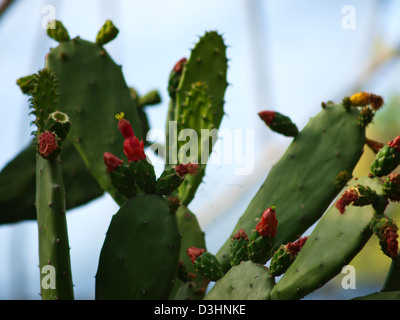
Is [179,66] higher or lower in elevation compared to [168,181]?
higher

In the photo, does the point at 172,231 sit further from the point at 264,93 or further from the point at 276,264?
the point at 264,93

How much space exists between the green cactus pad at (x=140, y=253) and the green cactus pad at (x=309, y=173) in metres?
0.15

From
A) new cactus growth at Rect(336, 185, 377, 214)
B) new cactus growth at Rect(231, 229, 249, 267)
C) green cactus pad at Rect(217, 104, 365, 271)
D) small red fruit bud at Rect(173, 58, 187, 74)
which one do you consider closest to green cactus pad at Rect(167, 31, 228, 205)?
small red fruit bud at Rect(173, 58, 187, 74)

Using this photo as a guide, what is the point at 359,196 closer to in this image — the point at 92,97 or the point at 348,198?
the point at 348,198

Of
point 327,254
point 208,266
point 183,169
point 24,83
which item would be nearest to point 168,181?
point 183,169

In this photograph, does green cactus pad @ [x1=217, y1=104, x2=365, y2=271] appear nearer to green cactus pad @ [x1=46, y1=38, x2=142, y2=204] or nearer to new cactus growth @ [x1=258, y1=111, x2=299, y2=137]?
new cactus growth @ [x1=258, y1=111, x2=299, y2=137]

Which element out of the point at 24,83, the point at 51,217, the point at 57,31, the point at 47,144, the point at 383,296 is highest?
the point at 57,31

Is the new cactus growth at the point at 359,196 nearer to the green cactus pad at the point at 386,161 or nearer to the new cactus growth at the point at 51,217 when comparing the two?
the green cactus pad at the point at 386,161

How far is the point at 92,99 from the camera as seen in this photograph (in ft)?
3.69

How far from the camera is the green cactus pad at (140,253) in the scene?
840 millimetres

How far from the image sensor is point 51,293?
2.69ft

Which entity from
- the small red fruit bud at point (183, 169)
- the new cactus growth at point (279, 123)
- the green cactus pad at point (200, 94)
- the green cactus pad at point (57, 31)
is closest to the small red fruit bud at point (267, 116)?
the new cactus growth at point (279, 123)

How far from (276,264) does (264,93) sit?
5874mm

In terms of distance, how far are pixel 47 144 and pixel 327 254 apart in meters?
0.42
